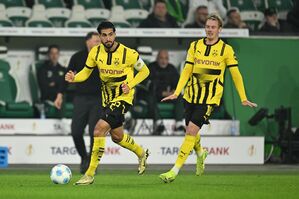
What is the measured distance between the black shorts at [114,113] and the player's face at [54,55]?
717cm

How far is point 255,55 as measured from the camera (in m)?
20.0

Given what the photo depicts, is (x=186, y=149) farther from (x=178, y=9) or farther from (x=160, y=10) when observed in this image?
(x=178, y=9)

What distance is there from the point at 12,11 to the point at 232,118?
216 inches

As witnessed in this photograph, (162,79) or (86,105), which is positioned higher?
(162,79)

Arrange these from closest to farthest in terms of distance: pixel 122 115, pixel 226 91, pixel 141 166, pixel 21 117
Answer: pixel 122 115 → pixel 141 166 → pixel 21 117 → pixel 226 91

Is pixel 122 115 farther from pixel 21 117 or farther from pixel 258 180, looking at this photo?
pixel 21 117

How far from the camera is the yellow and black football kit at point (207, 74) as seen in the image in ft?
39.0

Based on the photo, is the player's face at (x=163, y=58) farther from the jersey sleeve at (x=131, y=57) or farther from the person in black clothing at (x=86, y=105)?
the jersey sleeve at (x=131, y=57)

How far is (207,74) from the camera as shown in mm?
11945

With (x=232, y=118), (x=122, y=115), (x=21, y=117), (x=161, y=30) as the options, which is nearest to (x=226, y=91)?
(x=232, y=118)

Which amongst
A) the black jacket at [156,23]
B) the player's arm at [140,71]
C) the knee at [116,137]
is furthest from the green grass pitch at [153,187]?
the black jacket at [156,23]

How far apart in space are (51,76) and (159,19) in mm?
2679

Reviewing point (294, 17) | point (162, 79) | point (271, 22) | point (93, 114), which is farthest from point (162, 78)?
point (93, 114)

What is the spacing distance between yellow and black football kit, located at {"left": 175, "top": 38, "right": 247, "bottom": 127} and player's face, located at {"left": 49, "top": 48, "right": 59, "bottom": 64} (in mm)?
7038
